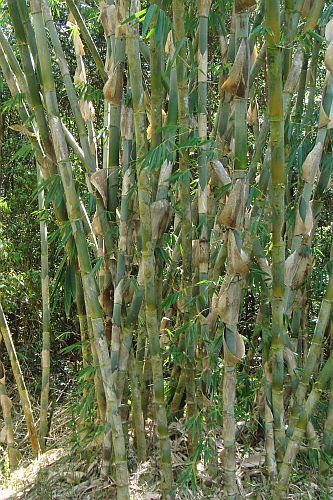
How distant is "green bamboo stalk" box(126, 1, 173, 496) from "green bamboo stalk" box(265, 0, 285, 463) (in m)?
0.41

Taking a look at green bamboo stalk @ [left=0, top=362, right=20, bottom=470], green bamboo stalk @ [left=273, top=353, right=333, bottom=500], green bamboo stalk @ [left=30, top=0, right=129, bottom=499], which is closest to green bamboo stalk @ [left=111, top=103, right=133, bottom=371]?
green bamboo stalk @ [left=30, top=0, right=129, bottom=499]

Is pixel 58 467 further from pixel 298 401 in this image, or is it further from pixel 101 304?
pixel 298 401

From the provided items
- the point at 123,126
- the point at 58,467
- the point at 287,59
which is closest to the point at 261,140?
the point at 287,59

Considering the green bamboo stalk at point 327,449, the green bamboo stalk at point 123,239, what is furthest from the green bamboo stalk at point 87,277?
the green bamboo stalk at point 327,449

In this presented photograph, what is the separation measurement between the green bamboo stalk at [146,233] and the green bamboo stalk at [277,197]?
41cm

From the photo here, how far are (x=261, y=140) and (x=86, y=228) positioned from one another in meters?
0.85

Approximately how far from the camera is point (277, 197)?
2.00m

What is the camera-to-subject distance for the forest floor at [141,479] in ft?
8.38

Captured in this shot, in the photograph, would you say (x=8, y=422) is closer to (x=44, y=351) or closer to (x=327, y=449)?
(x=44, y=351)

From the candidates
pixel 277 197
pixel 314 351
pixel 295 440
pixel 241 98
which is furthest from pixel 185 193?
pixel 295 440

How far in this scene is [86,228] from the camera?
Answer: 2713 millimetres

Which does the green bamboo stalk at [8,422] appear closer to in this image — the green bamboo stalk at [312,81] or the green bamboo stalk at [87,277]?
the green bamboo stalk at [87,277]

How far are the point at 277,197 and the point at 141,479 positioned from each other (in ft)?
4.57

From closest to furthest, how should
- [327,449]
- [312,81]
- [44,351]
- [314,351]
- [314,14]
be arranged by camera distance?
1. [314,14]
2. [314,351]
3. [327,449]
4. [312,81]
5. [44,351]
